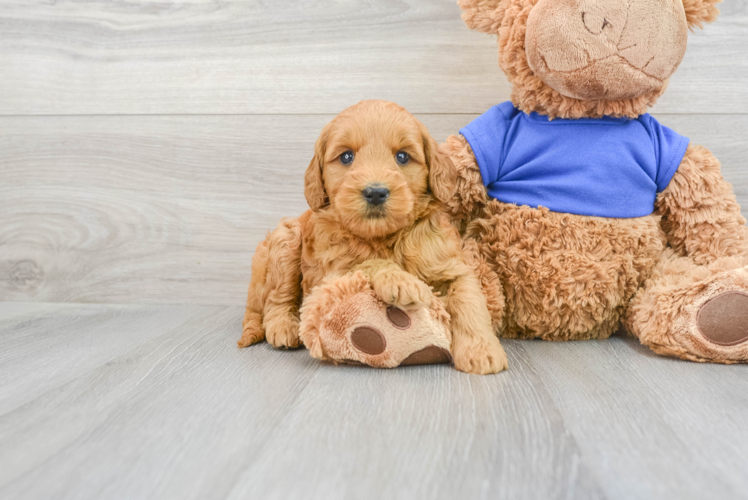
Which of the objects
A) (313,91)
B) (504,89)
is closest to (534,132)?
(504,89)

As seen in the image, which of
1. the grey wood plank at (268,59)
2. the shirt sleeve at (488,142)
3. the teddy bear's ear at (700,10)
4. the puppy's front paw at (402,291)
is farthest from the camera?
the grey wood plank at (268,59)

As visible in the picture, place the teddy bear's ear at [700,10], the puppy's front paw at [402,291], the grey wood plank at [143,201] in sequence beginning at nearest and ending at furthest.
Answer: the puppy's front paw at [402,291], the teddy bear's ear at [700,10], the grey wood plank at [143,201]

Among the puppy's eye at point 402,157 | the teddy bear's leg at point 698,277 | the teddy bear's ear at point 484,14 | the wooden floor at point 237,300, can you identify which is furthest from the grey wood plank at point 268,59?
the puppy's eye at point 402,157

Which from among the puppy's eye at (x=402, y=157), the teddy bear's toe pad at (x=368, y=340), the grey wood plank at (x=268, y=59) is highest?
the grey wood plank at (x=268, y=59)

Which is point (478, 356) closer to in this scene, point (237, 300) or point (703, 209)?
point (703, 209)

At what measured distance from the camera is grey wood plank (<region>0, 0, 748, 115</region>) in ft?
4.89

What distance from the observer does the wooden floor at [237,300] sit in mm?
685

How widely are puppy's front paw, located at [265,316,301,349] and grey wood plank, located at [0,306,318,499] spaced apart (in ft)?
0.08

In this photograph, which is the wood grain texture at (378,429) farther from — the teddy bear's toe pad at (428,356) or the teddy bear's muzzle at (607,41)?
the teddy bear's muzzle at (607,41)

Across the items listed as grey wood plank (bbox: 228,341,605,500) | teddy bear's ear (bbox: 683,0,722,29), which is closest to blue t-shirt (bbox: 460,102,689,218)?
teddy bear's ear (bbox: 683,0,722,29)

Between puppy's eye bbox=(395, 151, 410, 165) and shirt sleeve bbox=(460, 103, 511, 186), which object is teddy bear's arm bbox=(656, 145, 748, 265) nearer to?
shirt sleeve bbox=(460, 103, 511, 186)

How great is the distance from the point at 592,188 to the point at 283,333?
0.75 metres

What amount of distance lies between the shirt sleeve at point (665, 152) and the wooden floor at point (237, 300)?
1.08ft

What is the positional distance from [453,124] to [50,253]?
136 centimetres
